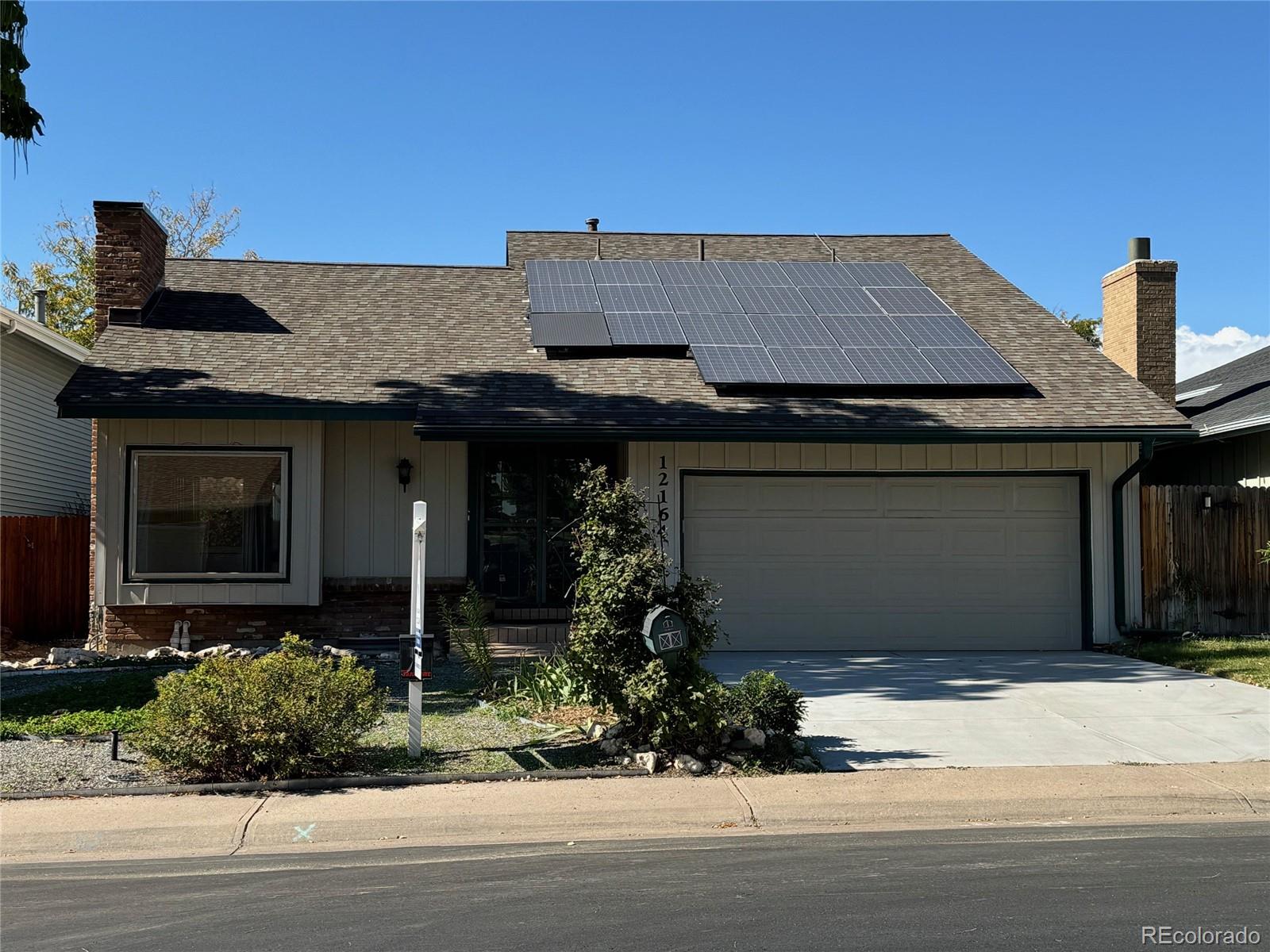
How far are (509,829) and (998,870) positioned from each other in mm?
2718

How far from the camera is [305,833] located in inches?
256

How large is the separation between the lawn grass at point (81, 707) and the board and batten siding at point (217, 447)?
195 centimetres

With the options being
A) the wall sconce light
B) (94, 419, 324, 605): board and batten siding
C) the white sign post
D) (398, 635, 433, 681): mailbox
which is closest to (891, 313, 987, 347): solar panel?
the wall sconce light

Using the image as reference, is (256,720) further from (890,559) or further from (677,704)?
(890,559)

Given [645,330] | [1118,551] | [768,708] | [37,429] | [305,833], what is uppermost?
[645,330]

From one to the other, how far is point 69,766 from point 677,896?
474 centimetres

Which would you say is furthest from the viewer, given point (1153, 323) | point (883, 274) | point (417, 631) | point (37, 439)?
point (37, 439)

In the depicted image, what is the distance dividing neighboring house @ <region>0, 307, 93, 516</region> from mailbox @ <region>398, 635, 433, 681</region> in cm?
1206

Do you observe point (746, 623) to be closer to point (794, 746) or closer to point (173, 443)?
point (794, 746)

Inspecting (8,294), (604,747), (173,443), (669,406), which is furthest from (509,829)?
(8,294)

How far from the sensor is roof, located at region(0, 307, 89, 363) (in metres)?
17.2

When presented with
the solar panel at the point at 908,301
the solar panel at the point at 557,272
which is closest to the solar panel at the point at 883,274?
the solar panel at the point at 908,301

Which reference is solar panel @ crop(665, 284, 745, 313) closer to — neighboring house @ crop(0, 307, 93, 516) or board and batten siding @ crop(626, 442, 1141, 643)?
board and batten siding @ crop(626, 442, 1141, 643)

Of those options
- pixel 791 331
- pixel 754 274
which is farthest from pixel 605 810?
pixel 754 274
